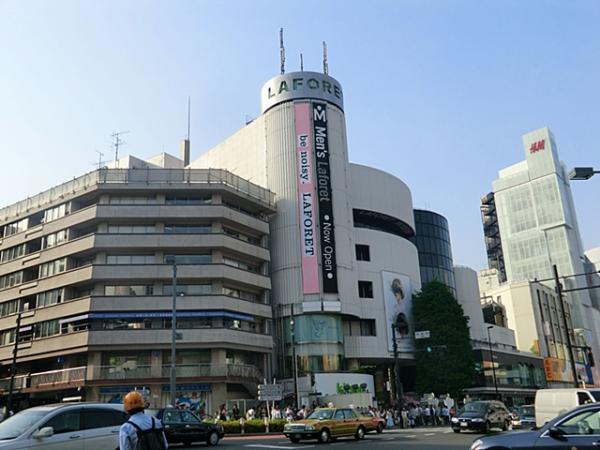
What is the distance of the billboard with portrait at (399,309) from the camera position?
5491 cm

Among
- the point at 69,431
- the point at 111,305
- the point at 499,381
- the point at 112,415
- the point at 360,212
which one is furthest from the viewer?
the point at 499,381

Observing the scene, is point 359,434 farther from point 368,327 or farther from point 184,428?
point 368,327

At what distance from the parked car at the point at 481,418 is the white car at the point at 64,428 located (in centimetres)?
1909

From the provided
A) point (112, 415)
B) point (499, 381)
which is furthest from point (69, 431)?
point (499, 381)

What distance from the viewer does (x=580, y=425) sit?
947cm

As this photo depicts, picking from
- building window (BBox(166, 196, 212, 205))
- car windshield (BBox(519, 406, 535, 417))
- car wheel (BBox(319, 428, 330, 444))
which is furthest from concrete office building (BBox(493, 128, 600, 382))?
car wheel (BBox(319, 428, 330, 444))

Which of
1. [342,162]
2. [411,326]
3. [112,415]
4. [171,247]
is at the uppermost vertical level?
[342,162]

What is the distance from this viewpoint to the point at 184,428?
21.4 metres

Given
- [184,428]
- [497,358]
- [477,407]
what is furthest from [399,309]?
[184,428]

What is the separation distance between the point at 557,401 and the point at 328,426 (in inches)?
348

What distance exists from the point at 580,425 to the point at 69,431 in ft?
32.6

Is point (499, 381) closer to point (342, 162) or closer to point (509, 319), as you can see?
point (509, 319)

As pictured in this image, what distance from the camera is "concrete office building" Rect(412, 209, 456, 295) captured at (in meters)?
73.9

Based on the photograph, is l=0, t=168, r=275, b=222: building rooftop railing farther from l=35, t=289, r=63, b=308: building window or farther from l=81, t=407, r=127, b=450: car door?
l=81, t=407, r=127, b=450: car door
